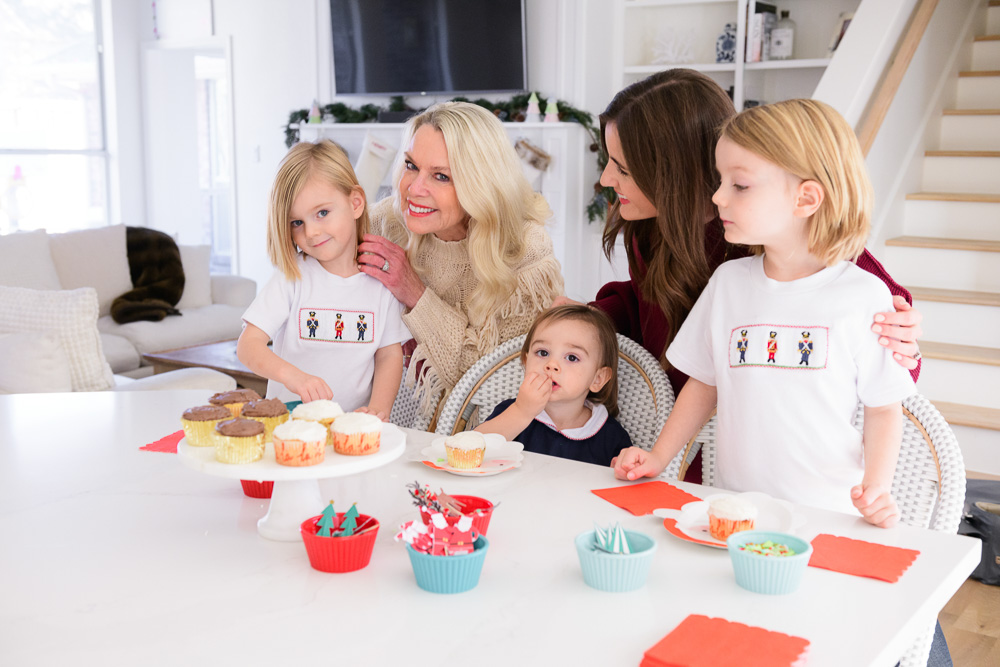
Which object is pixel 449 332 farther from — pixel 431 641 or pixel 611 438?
pixel 431 641

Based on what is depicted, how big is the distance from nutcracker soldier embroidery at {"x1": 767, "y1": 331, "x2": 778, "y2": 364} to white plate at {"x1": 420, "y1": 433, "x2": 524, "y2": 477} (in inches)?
17.0

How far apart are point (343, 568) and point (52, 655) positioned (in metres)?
0.32

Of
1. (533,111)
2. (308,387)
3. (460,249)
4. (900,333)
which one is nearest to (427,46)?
(533,111)

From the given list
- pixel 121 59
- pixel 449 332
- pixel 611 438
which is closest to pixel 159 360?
pixel 449 332

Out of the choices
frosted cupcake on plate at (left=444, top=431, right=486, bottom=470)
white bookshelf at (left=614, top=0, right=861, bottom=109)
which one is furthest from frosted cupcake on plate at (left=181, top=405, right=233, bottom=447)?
white bookshelf at (left=614, top=0, right=861, bottom=109)

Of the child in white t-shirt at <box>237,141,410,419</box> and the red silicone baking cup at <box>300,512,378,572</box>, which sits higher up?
the child in white t-shirt at <box>237,141,410,419</box>

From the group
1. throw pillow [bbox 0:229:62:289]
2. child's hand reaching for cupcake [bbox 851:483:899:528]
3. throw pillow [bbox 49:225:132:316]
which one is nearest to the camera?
child's hand reaching for cupcake [bbox 851:483:899:528]

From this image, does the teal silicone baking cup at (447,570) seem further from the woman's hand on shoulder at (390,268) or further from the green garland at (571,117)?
the green garland at (571,117)

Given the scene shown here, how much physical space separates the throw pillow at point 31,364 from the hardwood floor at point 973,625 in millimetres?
2686

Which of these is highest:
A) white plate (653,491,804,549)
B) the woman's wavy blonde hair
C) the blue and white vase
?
the blue and white vase

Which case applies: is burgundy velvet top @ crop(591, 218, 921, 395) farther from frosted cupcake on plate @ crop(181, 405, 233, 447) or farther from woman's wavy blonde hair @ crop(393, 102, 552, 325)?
frosted cupcake on plate @ crop(181, 405, 233, 447)

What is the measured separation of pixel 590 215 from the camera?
576 cm

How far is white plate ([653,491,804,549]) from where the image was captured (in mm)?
1241

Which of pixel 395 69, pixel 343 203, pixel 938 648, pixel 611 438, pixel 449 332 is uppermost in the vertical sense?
pixel 395 69
